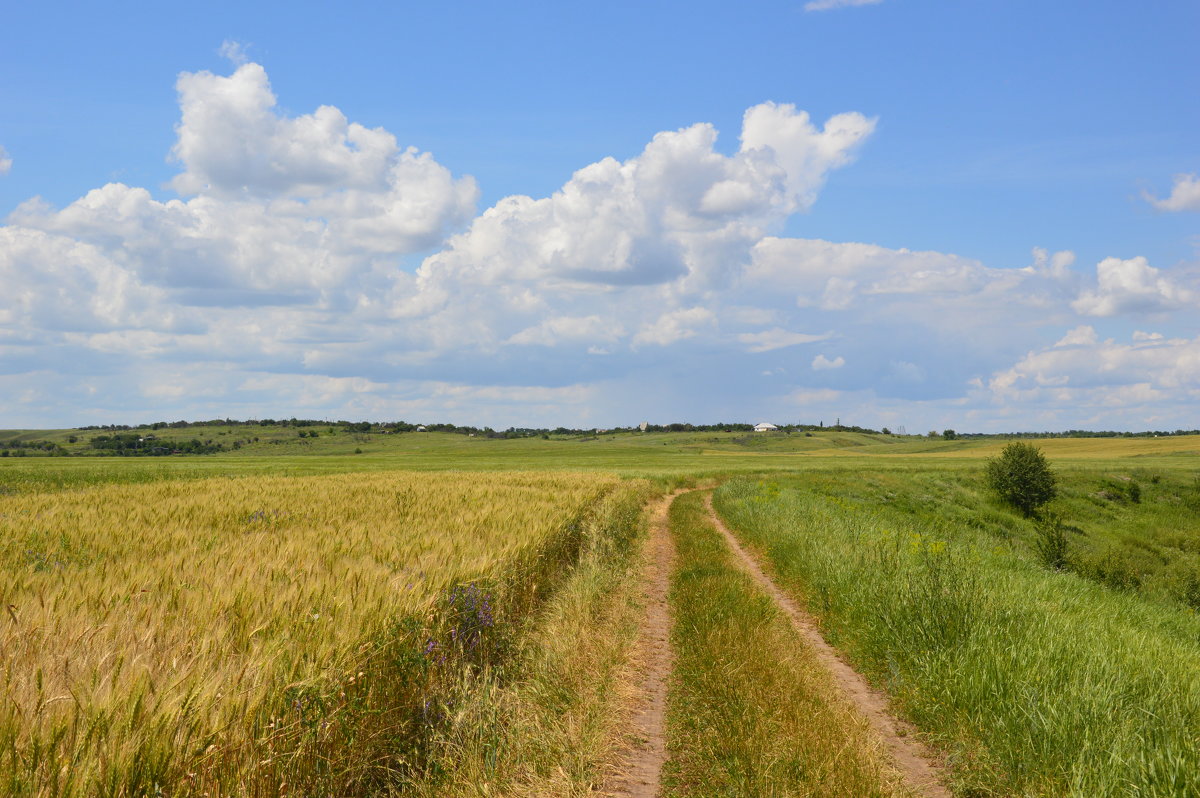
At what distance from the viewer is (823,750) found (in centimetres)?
520

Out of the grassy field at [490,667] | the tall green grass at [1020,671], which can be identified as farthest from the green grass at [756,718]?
the tall green grass at [1020,671]

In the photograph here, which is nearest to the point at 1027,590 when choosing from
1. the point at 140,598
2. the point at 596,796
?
the point at 596,796

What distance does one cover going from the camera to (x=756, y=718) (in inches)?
230

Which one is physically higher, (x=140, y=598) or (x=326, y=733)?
(x=140, y=598)

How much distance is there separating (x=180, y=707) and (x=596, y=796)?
111 inches

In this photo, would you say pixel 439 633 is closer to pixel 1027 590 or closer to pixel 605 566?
pixel 605 566

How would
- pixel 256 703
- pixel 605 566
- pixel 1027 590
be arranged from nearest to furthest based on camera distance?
pixel 256 703
pixel 1027 590
pixel 605 566

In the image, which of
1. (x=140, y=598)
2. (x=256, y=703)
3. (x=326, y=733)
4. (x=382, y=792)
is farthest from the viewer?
(x=140, y=598)

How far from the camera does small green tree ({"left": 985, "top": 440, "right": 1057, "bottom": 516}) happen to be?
41.9 metres

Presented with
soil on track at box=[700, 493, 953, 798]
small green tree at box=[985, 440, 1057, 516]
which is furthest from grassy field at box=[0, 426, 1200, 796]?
small green tree at box=[985, 440, 1057, 516]

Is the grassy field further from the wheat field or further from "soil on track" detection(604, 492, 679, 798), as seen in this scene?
"soil on track" detection(604, 492, 679, 798)

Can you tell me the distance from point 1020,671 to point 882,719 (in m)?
1.31

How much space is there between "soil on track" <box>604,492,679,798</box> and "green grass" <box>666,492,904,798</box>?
0.13 metres

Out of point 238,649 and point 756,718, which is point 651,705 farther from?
point 238,649
